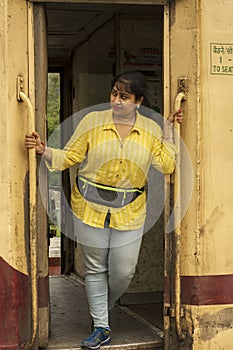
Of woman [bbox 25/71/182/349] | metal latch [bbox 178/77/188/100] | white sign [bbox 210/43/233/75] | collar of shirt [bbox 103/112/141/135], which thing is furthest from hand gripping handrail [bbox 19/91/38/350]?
white sign [bbox 210/43/233/75]

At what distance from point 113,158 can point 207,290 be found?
3.49 ft

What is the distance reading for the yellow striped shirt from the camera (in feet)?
14.8

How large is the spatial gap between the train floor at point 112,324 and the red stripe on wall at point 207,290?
0.42m

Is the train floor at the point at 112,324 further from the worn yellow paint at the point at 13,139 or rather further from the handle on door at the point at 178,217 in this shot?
the worn yellow paint at the point at 13,139

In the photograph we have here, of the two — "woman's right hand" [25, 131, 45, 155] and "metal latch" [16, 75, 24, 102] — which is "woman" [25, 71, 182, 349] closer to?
"woman's right hand" [25, 131, 45, 155]

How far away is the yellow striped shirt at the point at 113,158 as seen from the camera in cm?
450

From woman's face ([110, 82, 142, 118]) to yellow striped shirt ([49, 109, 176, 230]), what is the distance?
10 centimetres

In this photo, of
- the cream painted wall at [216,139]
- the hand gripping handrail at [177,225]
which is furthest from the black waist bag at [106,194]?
the cream painted wall at [216,139]

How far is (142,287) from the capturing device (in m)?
6.28

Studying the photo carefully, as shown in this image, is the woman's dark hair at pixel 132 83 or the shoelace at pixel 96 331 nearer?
the woman's dark hair at pixel 132 83

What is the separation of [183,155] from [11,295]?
4.68 ft

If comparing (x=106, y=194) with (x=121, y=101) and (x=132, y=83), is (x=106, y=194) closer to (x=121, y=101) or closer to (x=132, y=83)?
(x=121, y=101)

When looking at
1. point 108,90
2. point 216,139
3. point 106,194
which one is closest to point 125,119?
point 106,194

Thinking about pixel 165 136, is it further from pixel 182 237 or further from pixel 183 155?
pixel 182 237
